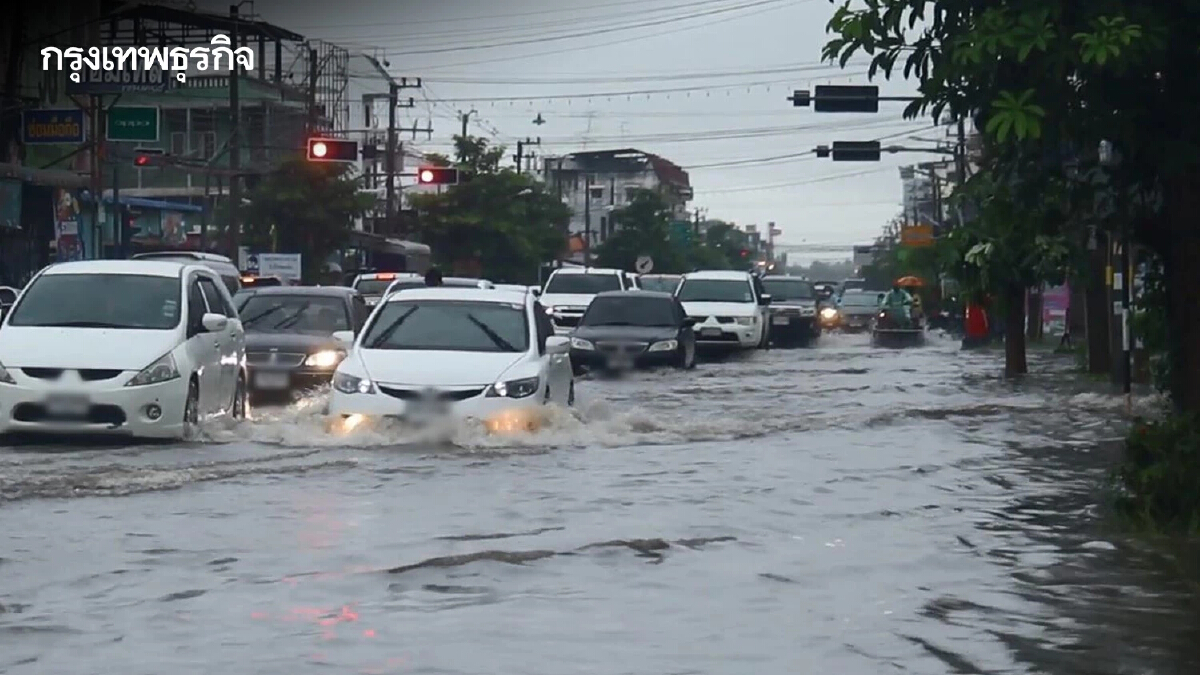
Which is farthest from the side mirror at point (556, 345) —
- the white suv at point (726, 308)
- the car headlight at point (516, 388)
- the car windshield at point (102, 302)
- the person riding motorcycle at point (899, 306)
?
the person riding motorcycle at point (899, 306)

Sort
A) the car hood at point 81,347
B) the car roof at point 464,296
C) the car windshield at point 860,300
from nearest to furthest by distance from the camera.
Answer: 1. the car hood at point 81,347
2. the car roof at point 464,296
3. the car windshield at point 860,300

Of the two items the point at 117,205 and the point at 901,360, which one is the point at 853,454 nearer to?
the point at 901,360

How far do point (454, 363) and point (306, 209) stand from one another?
46.8 meters

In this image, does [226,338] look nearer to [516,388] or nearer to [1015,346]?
[516,388]

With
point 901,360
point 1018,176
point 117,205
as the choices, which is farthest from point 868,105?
point 1018,176

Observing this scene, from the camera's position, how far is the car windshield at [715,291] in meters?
42.3

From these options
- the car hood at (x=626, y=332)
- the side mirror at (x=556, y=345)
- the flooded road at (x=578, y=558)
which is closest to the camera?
the flooded road at (x=578, y=558)

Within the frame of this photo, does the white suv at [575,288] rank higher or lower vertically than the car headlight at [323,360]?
higher

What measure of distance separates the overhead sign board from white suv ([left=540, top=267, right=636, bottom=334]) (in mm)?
11463

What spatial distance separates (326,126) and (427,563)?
65296 mm

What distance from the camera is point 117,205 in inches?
2042

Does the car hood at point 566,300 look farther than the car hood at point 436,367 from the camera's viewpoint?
Yes

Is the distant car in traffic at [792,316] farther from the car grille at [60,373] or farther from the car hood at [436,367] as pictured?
the car grille at [60,373]

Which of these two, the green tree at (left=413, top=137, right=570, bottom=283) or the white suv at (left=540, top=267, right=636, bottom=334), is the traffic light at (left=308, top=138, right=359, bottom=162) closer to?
the white suv at (left=540, top=267, right=636, bottom=334)
